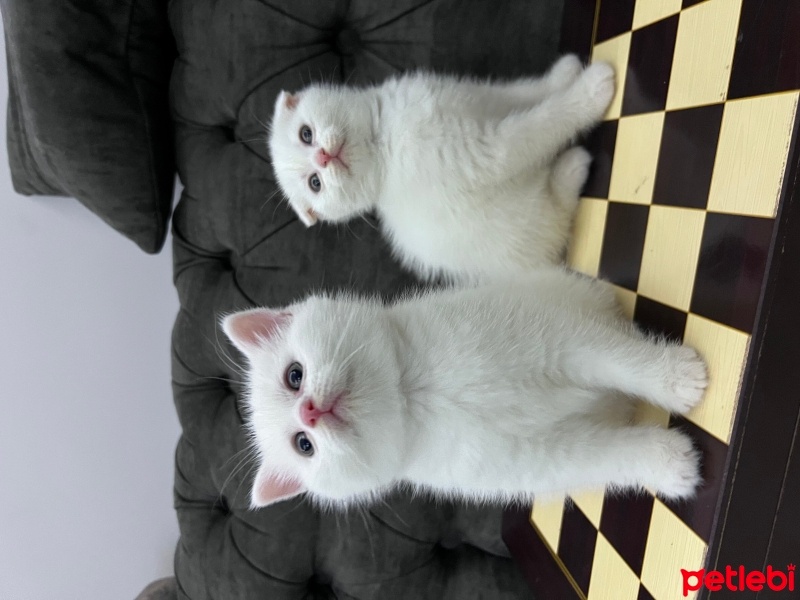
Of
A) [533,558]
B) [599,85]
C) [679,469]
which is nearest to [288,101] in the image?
[599,85]

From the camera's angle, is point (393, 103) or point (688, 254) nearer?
point (688, 254)

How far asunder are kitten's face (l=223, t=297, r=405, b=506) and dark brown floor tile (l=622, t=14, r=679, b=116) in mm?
575

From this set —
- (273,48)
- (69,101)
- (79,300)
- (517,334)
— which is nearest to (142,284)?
(79,300)

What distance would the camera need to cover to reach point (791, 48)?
624 millimetres

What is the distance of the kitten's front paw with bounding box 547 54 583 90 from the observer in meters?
1.14

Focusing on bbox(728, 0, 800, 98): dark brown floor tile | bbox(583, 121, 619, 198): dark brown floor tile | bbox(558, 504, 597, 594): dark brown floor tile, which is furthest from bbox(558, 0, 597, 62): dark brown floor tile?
bbox(558, 504, 597, 594): dark brown floor tile

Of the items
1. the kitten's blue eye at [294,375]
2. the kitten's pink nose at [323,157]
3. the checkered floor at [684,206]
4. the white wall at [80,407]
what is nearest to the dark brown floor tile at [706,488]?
the checkered floor at [684,206]

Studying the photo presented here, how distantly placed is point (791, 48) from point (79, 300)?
183 cm

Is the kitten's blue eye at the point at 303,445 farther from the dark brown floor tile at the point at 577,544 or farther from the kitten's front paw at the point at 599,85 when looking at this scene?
the kitten's front paw at the point at 599,85

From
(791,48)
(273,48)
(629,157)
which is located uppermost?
(273,48)

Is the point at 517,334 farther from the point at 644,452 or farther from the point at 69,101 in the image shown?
the point at 69,101

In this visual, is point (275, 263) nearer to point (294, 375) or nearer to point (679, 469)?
point (294, 375)

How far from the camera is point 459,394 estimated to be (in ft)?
2.92

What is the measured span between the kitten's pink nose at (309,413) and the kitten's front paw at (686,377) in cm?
50
